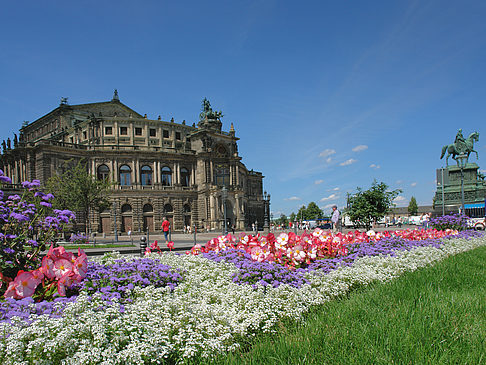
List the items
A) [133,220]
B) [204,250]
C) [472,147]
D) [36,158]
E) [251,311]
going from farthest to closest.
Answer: [133,220] < [36,158] < [472,147] < [204,250] < [251,311]

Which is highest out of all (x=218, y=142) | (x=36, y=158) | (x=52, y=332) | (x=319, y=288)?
(x=218, y=142)

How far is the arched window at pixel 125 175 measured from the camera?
52188 millimetres

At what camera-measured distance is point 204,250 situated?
8258 mm

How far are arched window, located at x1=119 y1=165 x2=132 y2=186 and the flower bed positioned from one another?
48656 millimetres

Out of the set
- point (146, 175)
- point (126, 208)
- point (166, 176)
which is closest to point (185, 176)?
point (166, 176)

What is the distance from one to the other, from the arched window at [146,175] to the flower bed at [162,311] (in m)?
49.0

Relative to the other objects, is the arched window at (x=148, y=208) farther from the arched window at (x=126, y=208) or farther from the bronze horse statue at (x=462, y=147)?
the bronze horse statue at (x=462, y=147)

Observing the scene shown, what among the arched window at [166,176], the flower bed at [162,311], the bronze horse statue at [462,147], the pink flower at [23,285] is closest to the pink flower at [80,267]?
the flower bed at [162,311]

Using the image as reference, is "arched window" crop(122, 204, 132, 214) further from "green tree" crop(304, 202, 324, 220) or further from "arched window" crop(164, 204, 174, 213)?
A: "green tree" crop(304, 202, 324, 220)

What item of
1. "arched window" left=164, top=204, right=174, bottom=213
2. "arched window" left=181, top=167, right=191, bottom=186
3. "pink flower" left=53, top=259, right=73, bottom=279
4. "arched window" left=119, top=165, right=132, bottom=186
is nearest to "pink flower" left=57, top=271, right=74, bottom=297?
"pink flower" left=53, top=259, right=73, bottom=279

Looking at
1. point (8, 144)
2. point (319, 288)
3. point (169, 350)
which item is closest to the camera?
point (169, 350)

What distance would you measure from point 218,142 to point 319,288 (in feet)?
182

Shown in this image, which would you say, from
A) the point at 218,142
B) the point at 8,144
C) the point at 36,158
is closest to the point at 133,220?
the point at 36,158

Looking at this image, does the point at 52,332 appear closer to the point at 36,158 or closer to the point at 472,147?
the point at 472,147
